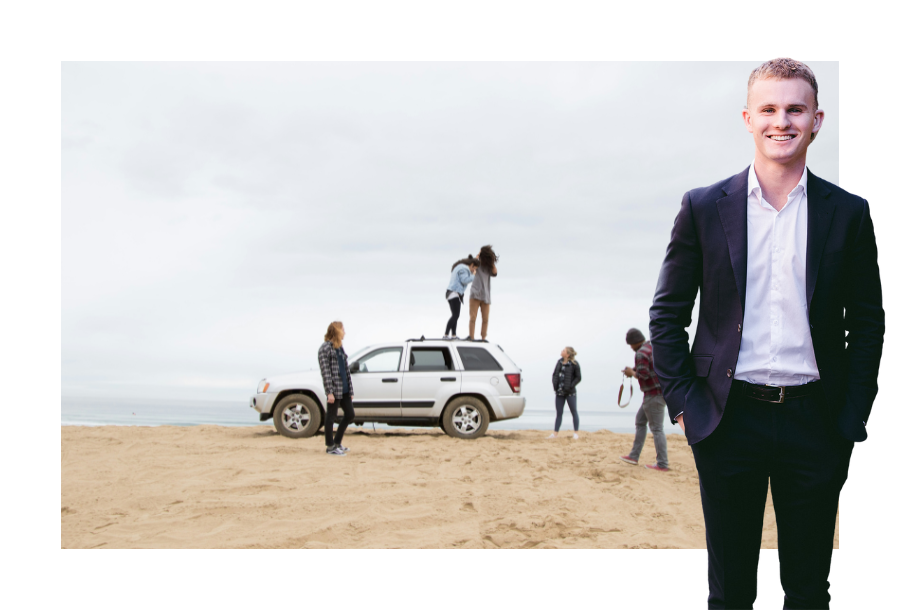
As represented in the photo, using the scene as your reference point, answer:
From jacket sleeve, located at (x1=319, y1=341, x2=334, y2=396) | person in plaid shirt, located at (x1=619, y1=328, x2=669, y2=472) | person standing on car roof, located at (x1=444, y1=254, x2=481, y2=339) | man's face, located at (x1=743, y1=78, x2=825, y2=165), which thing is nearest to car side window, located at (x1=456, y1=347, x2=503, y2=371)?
person standing on car roof, located at (x1=444, y1=254, x2=481, y2=339)

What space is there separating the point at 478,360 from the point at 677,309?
9.73 meters

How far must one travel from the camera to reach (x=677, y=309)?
8.14 ft

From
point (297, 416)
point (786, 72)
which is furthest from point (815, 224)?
point (297, 416)

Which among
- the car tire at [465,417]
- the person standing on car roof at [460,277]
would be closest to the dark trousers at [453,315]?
the person standing on car roof at [460,277]

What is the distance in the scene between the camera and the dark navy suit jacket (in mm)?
2355

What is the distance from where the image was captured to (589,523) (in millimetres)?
6469

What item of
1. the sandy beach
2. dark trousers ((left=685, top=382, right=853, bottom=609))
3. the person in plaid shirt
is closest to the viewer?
dark trousers ((left=685, top=382, right=853, bottom=609))

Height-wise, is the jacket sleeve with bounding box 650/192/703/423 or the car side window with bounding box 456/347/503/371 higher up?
the jacket sleeve with bounding box 650/192/703/423

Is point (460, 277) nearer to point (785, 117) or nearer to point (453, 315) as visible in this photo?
point (453, 315)

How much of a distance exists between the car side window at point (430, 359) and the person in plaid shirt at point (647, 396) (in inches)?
154

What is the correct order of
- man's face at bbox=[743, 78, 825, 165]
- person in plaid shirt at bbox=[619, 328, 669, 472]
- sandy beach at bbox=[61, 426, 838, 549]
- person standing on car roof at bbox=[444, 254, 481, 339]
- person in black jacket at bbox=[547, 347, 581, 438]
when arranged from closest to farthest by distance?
man's face at bbox=[743, 78, 825, 165], sandy beach at bbox=[61, 426, 838, 549], person in plaid shirt at bbox=[619, 328, 669, 472], person standing on car roof at bbox=[444, 254, 481, 339], person in black jacket at bbox=[547, 347, 581, 438]

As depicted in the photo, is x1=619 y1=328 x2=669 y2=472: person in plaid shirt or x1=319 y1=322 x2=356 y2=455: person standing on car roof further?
x1=319 y1=322 x2=356 y2=455: person standing on car roof

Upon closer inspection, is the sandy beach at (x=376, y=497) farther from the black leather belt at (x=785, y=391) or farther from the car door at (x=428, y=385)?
the black leather belt at (x=785, y=391)

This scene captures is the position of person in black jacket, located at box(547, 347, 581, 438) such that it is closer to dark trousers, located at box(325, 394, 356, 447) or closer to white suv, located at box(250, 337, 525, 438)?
white suv, located at box(250, 337, 525, 438)
